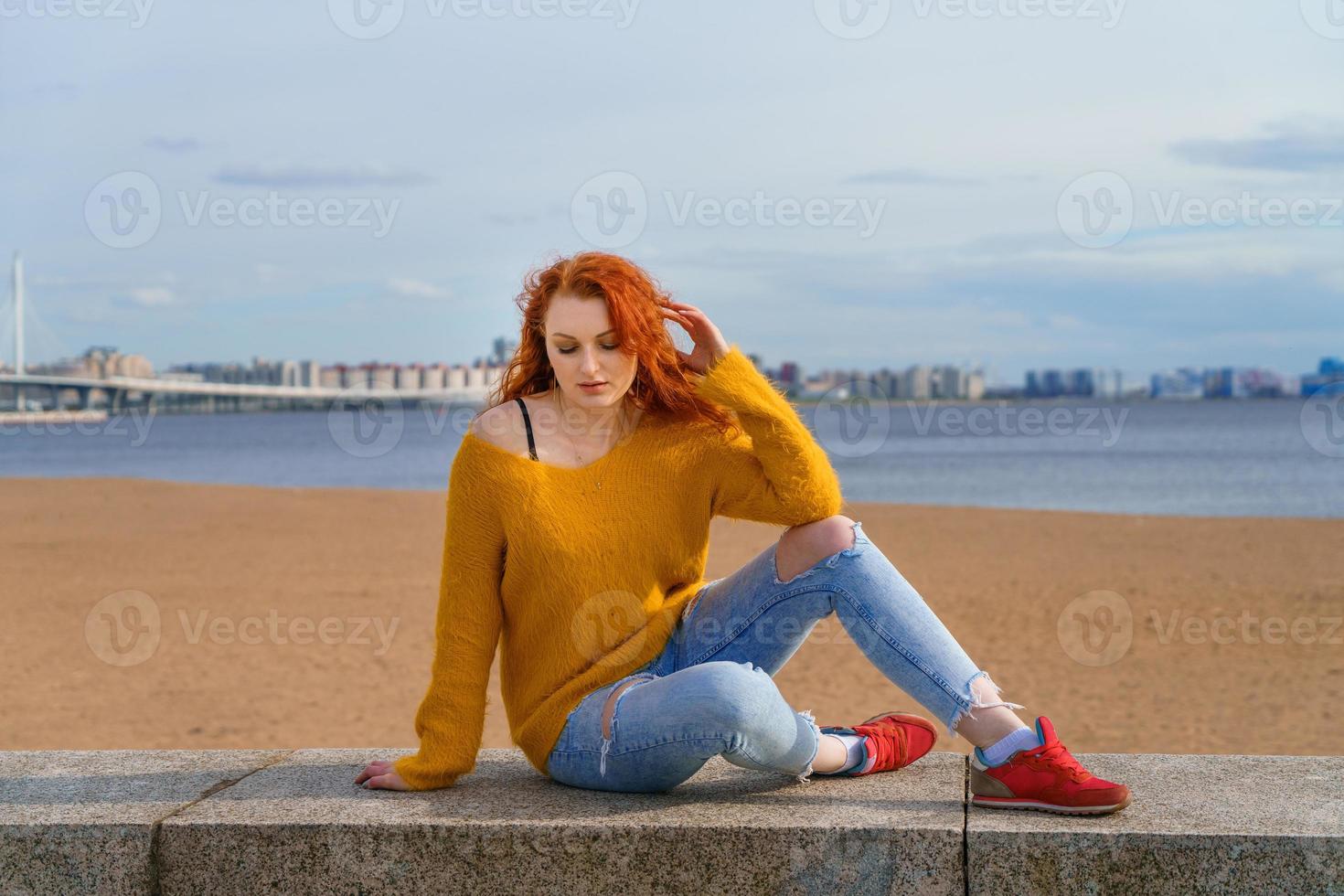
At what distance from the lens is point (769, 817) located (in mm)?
2449

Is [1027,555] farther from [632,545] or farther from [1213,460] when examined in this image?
[1213,460]

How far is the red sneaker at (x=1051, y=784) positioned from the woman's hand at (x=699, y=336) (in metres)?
1.00

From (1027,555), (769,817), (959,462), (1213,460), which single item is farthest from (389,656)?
(1213,460)

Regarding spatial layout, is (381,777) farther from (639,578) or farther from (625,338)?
(625,338)

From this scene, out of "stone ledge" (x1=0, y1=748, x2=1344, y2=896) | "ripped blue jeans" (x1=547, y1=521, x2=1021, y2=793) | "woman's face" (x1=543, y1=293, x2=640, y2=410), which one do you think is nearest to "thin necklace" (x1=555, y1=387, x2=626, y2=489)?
"woman's face" (x1=543, y1=293, x2=640, y2=410)

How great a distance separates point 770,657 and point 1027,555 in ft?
36.9

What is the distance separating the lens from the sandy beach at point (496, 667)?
21.6ft

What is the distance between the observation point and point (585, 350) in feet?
8.74
